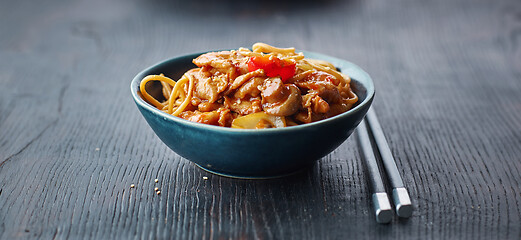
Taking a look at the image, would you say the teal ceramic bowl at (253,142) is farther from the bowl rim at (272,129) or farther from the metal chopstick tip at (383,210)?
the metal chopstick tip at (383,210)

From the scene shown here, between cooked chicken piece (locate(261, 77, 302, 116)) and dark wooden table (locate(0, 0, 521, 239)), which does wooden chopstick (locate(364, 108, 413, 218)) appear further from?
cooked chicken piece (locate(261, 77, 302, 116))

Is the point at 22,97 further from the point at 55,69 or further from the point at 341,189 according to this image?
the point at 341,189

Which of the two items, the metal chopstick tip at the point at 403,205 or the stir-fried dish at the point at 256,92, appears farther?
the stir-fried dish at the point at 256,92

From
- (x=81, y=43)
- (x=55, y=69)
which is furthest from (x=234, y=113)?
(x=81, y=43)

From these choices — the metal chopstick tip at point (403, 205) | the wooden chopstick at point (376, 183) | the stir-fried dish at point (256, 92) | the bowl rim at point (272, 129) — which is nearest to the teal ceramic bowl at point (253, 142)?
the bowl rim at point (272, 129)

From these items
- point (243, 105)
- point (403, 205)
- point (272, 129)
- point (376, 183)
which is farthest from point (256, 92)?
point (403, 205)

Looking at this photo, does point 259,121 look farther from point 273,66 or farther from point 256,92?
point 273,66
